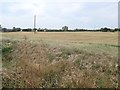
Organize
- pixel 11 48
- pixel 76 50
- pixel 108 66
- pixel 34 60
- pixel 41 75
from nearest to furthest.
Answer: pixel 41 75 → pixel 108 66 → pixel 34 60 → pixel 76 50 → pixel 11 48

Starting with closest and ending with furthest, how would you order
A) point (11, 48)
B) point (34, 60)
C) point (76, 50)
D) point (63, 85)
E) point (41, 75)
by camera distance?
1. point (63, 85)
2. point (41, 75)
3. point (34, 60)
4. point (76, 50)
5. point (11, 48)

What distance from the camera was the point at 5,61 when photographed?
654 inches

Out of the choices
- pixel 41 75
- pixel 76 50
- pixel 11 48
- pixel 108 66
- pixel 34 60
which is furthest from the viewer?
pixel 11 48

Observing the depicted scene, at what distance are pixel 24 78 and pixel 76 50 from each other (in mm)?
5007

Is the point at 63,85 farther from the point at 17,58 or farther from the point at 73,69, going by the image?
the point at 17,58

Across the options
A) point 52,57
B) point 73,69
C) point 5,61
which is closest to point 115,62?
point 73,69

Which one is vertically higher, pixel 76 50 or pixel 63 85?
pixel 76 50

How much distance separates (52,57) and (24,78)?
334 centimetres

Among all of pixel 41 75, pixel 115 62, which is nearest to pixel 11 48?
pixel 41 75

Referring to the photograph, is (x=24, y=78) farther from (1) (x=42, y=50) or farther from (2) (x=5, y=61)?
(1) (x=42, y=50)

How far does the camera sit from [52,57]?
653 inches

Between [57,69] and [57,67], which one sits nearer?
[57,69]

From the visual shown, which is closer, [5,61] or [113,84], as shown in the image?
[113,84]

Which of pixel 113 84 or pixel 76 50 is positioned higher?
pixel 76 50
